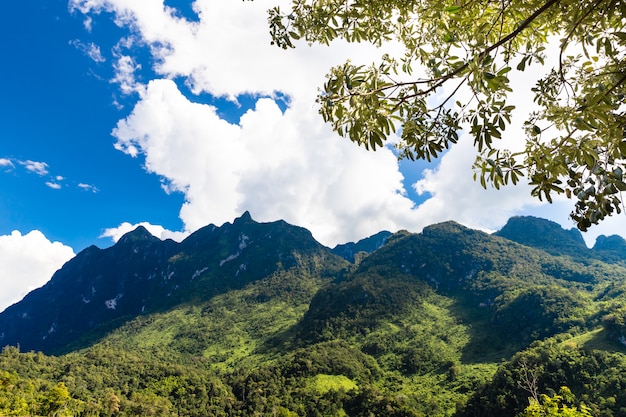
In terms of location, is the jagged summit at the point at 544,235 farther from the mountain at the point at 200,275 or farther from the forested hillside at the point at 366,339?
the mountain at the point at 200,275

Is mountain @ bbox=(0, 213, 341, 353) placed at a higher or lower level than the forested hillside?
higher

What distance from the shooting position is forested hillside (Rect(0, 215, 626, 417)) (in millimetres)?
54184

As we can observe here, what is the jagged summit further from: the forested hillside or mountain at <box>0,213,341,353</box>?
mountain at <box>0,213,341,353</box>

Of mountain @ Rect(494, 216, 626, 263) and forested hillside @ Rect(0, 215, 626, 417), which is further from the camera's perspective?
mountain @ Rect(494, 216, 626, 263)

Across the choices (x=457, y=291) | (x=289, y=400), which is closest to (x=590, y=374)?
(x=289, y=400)

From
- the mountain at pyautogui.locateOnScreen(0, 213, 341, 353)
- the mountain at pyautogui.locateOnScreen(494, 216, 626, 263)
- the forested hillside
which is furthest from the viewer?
the mountain at pyautogui.locateOnScreen(0, 213, 341, 353)

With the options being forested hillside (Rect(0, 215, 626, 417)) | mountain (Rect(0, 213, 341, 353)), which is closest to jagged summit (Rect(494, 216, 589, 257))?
forested hillside (Rect(0, 215, 626, 417))

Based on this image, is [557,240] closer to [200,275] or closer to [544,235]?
[544,235]

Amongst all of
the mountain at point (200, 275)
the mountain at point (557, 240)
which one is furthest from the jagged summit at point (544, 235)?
the mountain at point (200, 275)

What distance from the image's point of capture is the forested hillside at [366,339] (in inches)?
2133

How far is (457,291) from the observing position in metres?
125

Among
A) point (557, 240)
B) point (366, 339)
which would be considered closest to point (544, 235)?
point (557, 240)

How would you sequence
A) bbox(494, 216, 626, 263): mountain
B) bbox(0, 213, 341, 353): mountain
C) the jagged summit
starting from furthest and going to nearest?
bbox(0, 213, 341, 353): mountain
the jagged summit
bbox(494, 216, 626, 263): mountain

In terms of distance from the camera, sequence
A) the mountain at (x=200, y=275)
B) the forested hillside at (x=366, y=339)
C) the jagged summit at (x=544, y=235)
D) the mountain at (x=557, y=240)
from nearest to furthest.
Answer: the forested hillside at (x=366, y=339) < the mountain at (x=557, y=240) < the jagged summit at (x=544, y=235) < the mountain at (x=200, y=275)
